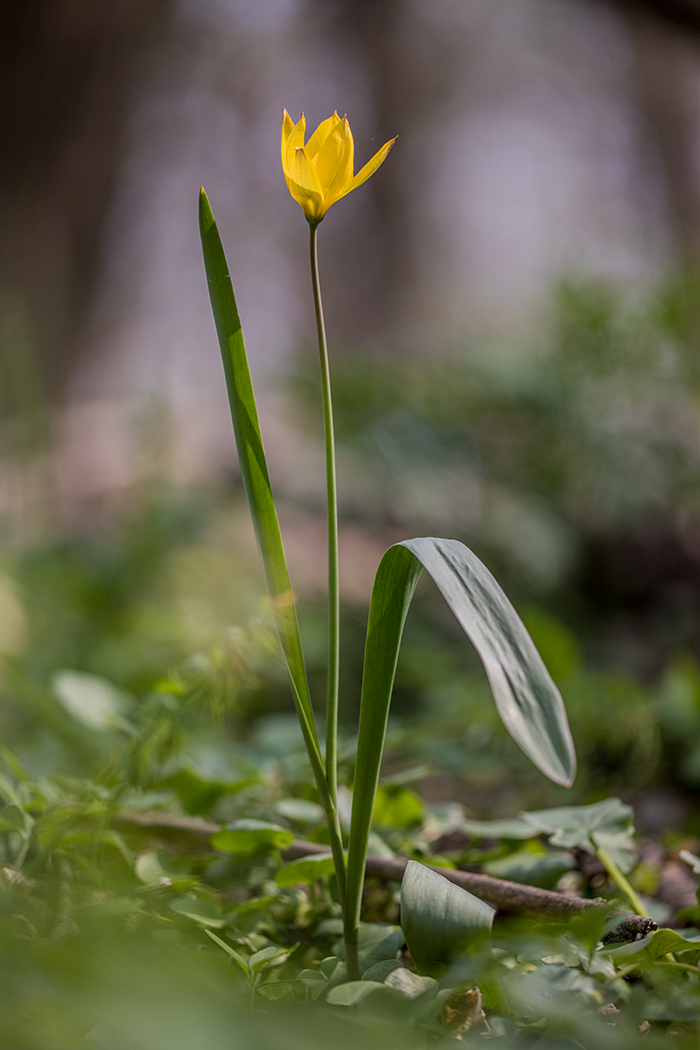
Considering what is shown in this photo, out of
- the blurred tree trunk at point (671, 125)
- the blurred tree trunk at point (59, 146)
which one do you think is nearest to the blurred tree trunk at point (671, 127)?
the blurred tree trunk at point (671, 125)

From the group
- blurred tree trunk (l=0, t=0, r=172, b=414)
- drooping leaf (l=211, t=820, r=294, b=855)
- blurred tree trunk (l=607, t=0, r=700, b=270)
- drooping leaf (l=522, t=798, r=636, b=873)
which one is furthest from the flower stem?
blurred tree trunk (l=607, t=0, r=700, b=270)

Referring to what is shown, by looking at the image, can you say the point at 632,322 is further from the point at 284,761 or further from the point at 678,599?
the point at 284,761

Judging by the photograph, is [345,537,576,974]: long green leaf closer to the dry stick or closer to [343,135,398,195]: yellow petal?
the dry stick

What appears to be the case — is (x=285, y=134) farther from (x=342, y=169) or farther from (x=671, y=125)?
(x=671, y=125)

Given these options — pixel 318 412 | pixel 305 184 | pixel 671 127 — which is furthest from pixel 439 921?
pixel 671 127

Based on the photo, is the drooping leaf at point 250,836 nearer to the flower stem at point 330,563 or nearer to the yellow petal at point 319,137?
the flower stem at point 330,563

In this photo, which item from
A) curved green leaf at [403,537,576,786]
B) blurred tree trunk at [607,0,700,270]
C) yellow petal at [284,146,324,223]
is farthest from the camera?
blurred tree trunk at [607,0,700,270]
